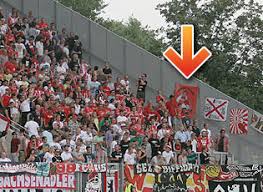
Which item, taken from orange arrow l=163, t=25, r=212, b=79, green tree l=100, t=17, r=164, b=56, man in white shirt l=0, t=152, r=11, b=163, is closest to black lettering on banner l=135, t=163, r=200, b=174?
man in white shirt l=0, t=152, r=11, b=163

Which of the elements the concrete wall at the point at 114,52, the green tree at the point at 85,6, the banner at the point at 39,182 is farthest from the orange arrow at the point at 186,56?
the green tree at the point at 85,6

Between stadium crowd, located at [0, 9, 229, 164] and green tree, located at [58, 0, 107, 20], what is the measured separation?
43.4 m

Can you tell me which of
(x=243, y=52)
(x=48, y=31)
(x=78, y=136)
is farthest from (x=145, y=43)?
(x=78, y=136)

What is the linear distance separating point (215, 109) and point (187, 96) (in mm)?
1351

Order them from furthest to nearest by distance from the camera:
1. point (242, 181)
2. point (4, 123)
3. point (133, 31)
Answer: point (133, 31), point (4, 123), point (242, 181)

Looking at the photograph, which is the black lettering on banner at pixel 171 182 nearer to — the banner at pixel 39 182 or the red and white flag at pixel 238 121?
the banner at pixel 39 182

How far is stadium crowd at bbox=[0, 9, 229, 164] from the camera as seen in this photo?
23984 millimetres

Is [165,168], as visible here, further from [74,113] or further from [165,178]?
[74,113]

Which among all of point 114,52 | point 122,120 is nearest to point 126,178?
point 122,120

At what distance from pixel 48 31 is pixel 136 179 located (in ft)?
40.9

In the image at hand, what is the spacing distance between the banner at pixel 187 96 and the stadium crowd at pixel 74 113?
65 cm

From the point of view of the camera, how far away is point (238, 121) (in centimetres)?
3466

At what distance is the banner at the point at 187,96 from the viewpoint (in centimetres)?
3386

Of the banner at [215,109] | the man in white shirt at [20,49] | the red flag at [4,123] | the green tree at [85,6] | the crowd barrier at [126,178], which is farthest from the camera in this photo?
the green tree at [85,6]
